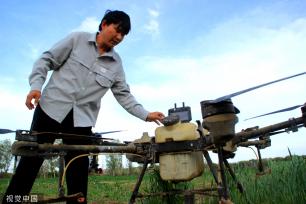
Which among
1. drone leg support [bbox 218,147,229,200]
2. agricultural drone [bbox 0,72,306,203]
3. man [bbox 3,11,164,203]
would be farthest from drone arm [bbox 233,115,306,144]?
man [bbox 3,11,164,203]

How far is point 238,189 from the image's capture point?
13.3 ft

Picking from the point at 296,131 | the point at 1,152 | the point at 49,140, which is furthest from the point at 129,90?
the point at 1,152

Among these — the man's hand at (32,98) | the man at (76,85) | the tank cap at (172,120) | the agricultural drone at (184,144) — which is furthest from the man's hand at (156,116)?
the man's hand at (32,98)

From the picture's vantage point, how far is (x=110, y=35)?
13.1 feet

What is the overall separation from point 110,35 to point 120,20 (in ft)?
0.60

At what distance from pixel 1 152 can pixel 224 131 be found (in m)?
65.5

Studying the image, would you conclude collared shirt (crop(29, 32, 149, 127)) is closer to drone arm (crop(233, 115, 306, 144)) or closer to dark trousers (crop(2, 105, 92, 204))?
dark trousers (crop(2, 105, 92, 204))

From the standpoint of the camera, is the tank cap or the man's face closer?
the tank cap

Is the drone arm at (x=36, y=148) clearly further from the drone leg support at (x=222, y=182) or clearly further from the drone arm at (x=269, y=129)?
the drone arm at (x=269, y=129)

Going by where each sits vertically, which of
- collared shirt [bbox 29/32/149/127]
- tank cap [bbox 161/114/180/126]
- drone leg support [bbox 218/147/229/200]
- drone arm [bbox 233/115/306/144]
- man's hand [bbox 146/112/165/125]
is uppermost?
collared shirt [bbox 29/32/149/127]

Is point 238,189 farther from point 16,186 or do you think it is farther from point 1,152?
point 1,152

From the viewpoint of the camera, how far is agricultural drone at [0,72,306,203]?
264cm

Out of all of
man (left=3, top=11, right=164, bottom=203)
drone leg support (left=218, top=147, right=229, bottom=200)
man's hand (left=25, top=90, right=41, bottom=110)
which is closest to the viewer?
drone leg support (left=218, top=147, right=229, bottom=200)

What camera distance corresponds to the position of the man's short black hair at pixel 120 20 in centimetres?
393
